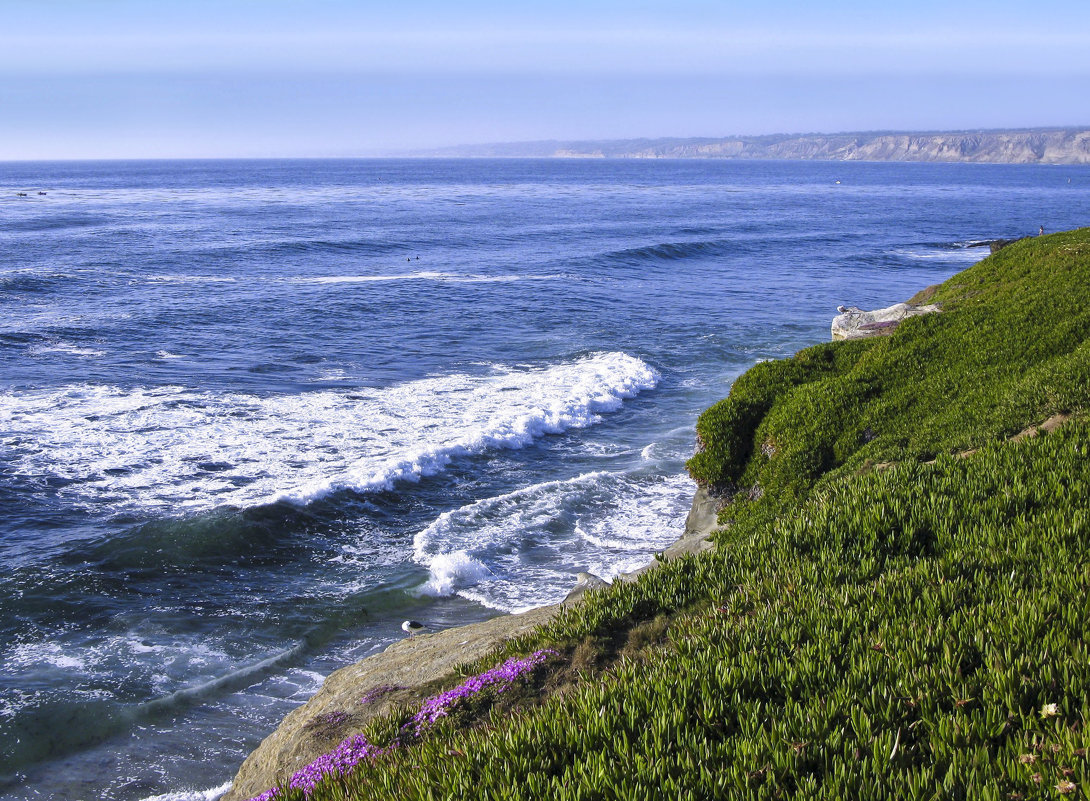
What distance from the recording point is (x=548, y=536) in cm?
1834

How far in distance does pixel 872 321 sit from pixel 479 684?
21551 mm

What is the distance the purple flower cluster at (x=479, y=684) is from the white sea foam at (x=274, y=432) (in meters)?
13.2

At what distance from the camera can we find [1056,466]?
8.43 meters

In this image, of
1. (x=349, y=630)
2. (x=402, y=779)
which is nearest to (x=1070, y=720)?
(x=402, y=779)

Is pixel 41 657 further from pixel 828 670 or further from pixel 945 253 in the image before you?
pixel 945 253

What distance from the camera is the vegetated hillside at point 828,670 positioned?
4.42 meters

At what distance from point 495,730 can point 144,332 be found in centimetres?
3637

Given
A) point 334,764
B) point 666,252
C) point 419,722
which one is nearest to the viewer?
point 334,764

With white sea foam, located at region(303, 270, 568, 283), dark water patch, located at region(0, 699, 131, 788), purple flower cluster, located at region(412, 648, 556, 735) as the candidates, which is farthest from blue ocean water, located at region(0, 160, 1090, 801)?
purple flower cluster, located at region(412, 648, 556, 735)

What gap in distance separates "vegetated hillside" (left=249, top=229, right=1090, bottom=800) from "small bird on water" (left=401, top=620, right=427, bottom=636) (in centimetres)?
630

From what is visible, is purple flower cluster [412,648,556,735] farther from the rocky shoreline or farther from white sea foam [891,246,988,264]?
white sea foam [891,246,988,264]

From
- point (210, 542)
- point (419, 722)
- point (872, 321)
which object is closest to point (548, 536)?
point (210, 542)

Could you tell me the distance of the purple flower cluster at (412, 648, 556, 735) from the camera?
7.10 metres

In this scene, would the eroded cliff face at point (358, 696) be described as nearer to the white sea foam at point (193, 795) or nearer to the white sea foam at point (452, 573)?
the white sea foam at point (193, 795)
